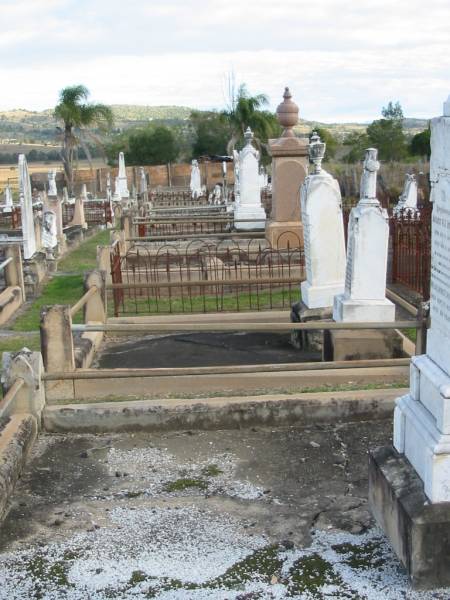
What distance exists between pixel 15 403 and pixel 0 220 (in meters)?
23.4

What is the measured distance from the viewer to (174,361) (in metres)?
8.33

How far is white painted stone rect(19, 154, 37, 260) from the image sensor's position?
54.6 feet

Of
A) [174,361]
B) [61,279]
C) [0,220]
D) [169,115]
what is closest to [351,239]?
[174,361]

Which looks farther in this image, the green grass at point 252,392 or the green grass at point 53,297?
the green grass at point 53,297

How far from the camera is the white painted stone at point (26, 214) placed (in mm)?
16656

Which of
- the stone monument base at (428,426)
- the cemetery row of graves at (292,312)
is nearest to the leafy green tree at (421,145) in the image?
the cemetery row of graves at (292,312)

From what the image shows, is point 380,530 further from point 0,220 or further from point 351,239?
point 0,220

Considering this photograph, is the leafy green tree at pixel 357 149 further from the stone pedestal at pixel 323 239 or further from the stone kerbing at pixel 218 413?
the stone kerbing at pixel 218 413

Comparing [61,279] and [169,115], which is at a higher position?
[169,115]

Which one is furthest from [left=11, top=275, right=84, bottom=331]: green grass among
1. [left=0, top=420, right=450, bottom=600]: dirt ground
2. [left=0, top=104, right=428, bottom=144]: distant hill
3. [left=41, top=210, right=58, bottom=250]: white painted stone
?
[left=0, top=104, right=428, bottom=144]: distant hill

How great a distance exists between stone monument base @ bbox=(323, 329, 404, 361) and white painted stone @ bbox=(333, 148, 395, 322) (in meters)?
0.23

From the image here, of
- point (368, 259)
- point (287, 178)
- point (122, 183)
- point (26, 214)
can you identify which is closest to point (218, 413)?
point (368, 259)

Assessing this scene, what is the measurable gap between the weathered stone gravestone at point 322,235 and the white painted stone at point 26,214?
30.3 ft

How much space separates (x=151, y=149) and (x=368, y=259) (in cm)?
5803
